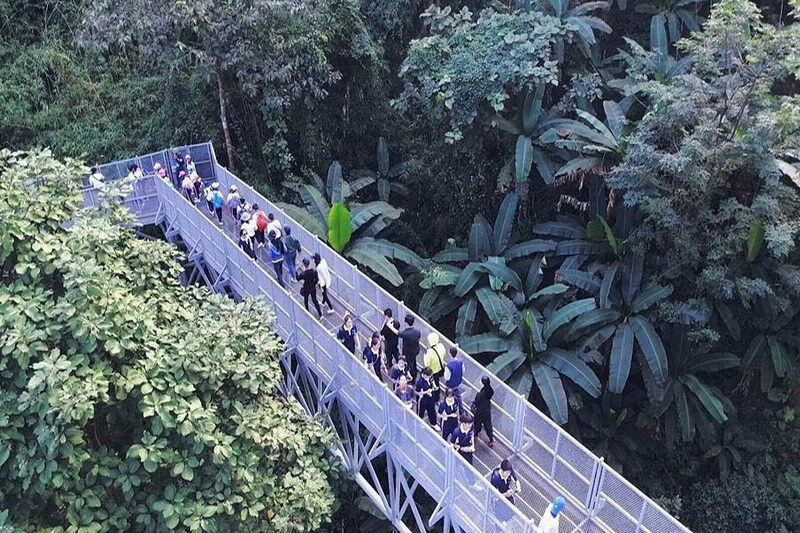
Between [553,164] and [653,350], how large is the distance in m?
4.62

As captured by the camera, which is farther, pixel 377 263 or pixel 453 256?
pixel 453 256

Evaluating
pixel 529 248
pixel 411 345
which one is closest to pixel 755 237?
pixel 529 248

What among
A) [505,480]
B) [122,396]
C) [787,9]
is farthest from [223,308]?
[787,9]

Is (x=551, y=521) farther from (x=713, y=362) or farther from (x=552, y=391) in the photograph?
(x=713, y=362)

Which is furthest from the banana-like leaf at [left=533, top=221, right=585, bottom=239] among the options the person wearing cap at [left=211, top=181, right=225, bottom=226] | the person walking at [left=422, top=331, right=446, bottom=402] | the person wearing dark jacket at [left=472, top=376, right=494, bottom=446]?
the person wearing cap at [left=211, top=181, right=225, bottom=226]

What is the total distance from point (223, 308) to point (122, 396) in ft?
6.37

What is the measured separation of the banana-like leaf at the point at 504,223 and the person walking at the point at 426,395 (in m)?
5.75

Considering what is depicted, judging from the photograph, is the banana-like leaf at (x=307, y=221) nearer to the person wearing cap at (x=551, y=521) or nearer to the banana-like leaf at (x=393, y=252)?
the banana-like leaf at (x=393, y=252)

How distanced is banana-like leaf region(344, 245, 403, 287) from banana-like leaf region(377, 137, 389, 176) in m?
3.64

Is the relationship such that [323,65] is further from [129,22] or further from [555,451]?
[555,451]

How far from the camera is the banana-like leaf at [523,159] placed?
44.5 feet

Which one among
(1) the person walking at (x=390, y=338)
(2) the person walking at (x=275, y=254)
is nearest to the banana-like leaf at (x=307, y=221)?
(2) the person walking at (x=275, y=254)

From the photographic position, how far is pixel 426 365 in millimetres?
9227

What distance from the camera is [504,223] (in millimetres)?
14109
